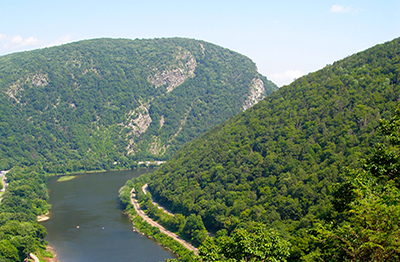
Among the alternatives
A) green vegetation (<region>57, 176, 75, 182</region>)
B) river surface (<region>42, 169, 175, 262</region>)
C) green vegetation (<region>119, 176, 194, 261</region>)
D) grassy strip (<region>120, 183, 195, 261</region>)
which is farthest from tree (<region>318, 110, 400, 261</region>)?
green vegetation (<region>57, 176, 75, 182</region>)

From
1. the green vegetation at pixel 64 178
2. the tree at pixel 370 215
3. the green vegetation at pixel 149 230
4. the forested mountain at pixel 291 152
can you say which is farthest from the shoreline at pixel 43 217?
the tree at pixel 370 215

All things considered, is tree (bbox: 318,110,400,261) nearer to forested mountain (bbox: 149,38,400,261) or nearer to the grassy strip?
forested mountain (bbox: 149,38,400,261)

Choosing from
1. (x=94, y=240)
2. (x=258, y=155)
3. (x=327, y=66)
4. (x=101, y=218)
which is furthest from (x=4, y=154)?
(x=327, y=66)

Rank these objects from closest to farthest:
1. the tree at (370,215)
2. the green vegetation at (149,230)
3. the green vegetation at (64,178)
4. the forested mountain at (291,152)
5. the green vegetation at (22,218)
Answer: the tree at (370,215) < the green vegetation at (22,218) < the green vegetation at (149,230) < the forested mountain at (291,152) < the green vegetation at (64,178)

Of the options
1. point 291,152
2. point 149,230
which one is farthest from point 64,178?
point 291,152

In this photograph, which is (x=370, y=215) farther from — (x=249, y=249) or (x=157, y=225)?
(x=157, y=225)

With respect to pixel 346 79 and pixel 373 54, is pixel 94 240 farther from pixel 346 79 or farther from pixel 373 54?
pixel 373 54

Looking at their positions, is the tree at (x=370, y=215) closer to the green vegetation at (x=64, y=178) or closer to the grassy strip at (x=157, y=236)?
the grassy strip at (x=157, y=236)
